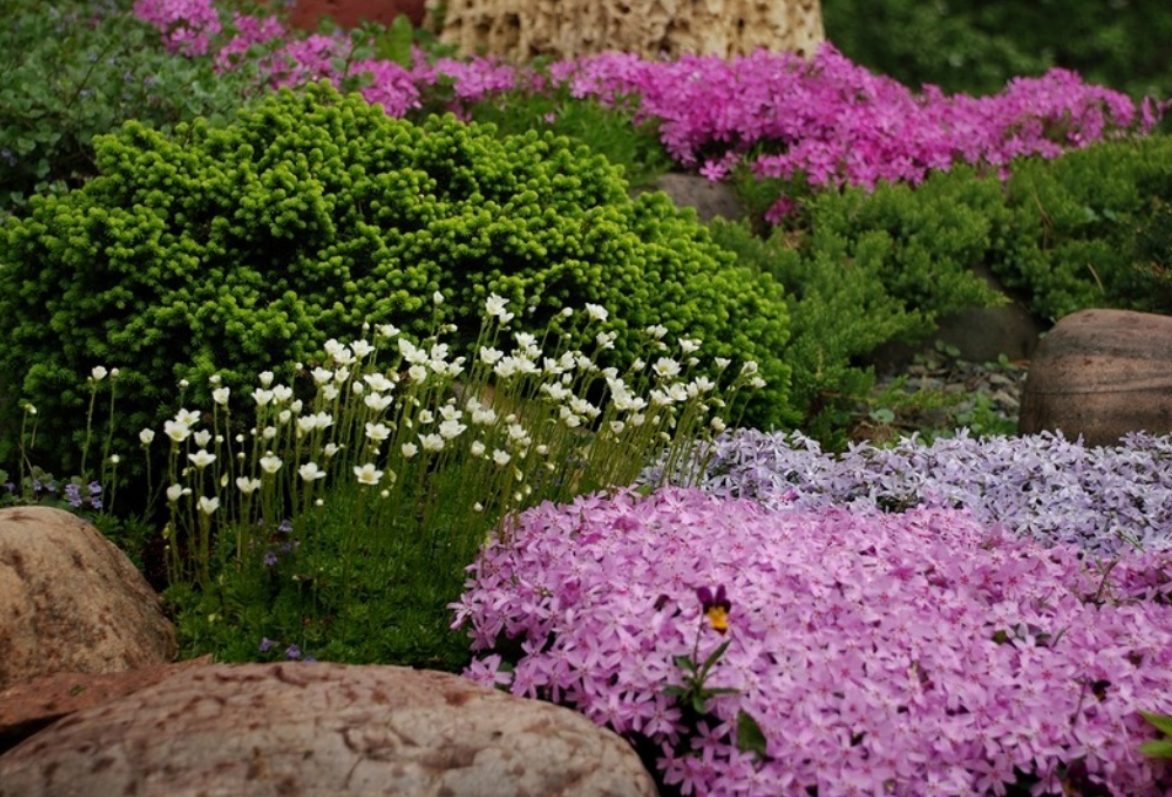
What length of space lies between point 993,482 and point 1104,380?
50.6 inches

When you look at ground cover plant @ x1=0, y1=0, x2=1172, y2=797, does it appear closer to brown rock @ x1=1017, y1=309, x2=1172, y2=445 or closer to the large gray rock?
brown rock @ x1=1017, y1=309, x2=1172, y2=445

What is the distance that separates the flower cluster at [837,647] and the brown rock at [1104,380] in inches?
76.4

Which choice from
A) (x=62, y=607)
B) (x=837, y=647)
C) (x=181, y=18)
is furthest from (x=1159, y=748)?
(x=181, y=18)

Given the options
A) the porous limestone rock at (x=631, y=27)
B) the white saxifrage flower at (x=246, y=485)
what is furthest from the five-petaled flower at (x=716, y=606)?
the porous limestone rock at (x=631, y=27)

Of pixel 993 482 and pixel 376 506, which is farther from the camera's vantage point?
pixel 993 482

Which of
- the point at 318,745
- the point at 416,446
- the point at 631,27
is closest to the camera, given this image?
the point at 318,745

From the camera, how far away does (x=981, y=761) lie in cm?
311

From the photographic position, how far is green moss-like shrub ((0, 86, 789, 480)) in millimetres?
4891

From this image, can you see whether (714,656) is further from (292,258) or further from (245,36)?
(245,36)

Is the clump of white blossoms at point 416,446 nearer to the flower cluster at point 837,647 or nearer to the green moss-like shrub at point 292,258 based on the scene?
the green moss-like shrub at point 292,258

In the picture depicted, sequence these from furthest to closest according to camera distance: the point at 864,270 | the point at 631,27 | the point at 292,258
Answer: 1. the point at 631,27
2. the point at 864,270
3. the point at 292,258

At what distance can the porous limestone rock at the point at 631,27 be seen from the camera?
10.3m

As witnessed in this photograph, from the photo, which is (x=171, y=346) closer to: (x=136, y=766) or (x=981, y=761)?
(x=136, y=766)

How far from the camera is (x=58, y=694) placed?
332 cm
